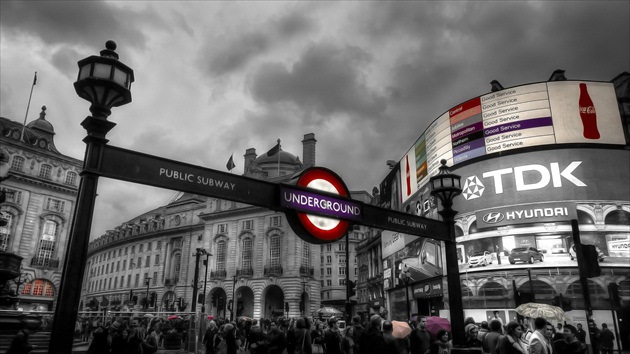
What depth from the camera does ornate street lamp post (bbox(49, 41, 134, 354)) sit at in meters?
3.81

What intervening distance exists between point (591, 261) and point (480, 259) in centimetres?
2063

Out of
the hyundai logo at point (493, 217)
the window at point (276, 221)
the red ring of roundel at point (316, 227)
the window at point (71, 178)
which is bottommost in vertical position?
the red ring of roundel at point (316, 227)

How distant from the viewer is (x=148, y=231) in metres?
81.8

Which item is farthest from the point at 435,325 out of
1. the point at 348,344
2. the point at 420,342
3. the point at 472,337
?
the point at 420,342

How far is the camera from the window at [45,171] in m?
55.0

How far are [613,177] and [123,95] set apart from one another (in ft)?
107

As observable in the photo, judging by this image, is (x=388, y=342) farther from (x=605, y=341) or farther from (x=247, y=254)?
(x=247, y=254)

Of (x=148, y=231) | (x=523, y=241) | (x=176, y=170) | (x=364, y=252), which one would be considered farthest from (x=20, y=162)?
(x=176, y=170)

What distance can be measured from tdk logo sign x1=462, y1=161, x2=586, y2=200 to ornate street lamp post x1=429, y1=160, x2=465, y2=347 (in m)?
24.7

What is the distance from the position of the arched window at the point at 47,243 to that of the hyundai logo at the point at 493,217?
51.6 meters

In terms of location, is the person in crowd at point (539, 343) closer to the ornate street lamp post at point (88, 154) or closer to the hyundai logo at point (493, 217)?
the ornate street lamp post at point (88, 154)

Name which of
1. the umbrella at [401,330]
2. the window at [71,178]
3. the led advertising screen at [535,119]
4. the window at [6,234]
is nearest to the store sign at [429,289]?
the led advertising screen at [535,119]

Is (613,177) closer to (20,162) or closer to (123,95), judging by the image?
(123,95)

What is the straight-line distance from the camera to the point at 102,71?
4.29 meters
